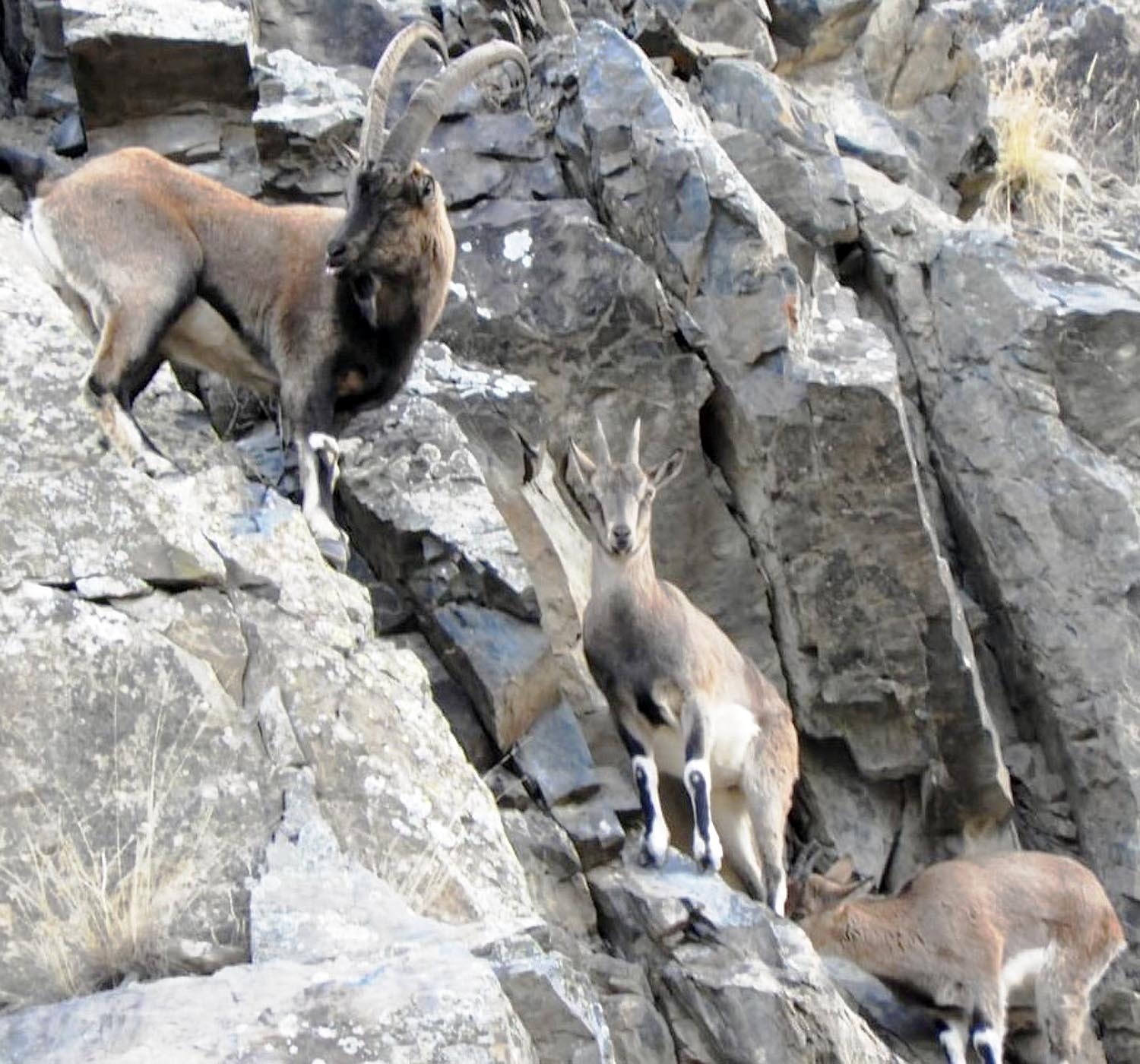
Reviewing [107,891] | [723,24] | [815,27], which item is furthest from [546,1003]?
[815,27]

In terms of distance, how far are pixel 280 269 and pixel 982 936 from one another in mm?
4510

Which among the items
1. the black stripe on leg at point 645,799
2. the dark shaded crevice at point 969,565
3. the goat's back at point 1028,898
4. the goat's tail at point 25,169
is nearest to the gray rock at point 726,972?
the black stripe on leg at point 645,799

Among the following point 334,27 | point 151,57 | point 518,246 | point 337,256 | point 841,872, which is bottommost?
point 841,872

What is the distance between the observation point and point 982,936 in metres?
8.55

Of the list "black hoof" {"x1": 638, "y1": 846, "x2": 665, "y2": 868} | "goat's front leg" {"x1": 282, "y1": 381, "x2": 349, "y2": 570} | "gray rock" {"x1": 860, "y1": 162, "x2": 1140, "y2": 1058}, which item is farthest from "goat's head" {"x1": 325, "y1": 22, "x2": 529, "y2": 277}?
"gray rock" {"x1": 860, "y1": 162, "x2": 1140, "y2": 1058}

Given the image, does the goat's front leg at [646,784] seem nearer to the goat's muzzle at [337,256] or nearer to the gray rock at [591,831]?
the gray rock at [591,831]

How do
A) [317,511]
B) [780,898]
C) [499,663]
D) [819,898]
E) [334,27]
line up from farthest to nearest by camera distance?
[334,27] → [819,898] → [780,898] → [499,663] → [317,511]

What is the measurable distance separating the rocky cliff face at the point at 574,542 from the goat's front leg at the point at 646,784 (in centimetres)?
13

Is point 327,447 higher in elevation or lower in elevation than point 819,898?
higher

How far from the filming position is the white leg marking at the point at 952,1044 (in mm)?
8312

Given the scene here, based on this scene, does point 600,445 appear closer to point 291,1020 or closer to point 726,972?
point 726,972

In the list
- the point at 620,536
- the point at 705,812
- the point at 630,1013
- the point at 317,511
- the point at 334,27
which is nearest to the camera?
the point at 630,1013

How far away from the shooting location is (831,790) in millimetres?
9602

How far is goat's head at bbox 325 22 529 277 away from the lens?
25.8 feet
